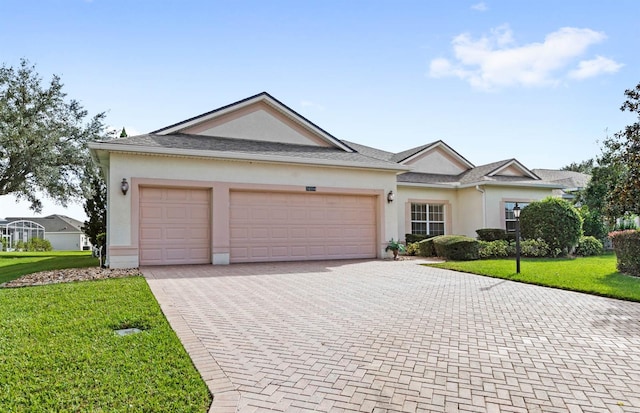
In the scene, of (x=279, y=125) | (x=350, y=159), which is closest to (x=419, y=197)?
(x=350, y=159)

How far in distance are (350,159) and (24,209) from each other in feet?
79.5

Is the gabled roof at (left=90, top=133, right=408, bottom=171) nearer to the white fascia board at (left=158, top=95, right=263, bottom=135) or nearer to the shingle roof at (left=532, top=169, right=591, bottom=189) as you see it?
the white fascia board at (left=158, top=95, right=263, bottom=135)

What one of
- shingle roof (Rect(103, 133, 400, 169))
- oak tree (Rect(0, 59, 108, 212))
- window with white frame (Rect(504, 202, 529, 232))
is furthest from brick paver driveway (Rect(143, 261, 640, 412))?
oak tree (Rect(0, 59, 108, 212))

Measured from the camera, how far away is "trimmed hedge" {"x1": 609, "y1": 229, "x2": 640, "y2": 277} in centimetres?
1052

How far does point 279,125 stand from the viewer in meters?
15.7

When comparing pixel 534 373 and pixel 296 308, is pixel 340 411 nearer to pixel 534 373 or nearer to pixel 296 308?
pixel 534 373

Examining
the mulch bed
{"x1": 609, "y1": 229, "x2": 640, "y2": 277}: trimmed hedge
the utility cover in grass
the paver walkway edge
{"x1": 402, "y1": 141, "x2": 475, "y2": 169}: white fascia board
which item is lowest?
the paver walkway edge

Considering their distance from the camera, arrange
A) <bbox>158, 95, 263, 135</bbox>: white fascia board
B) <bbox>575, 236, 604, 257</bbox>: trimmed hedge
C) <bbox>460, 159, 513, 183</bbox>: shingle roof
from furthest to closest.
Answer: <bbox>460, 159, 513, 183</bbox>: shingle roof
<bbox>575, 236, 604, 257</bbox>: trimmed hedge
<bbox>158, 95, 263, 135</bbox>: white fascia board

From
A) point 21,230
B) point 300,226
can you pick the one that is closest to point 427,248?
point 300,226

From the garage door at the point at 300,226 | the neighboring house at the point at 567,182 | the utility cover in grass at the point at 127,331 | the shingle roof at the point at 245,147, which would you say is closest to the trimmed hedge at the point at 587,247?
the neighboring house at the point at 567,182

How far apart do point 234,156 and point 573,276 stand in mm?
10400

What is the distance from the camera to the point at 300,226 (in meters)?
14.0

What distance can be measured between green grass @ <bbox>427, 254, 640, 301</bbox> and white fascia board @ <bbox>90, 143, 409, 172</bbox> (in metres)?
4.58

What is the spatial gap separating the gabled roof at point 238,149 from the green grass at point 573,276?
5.13 m
